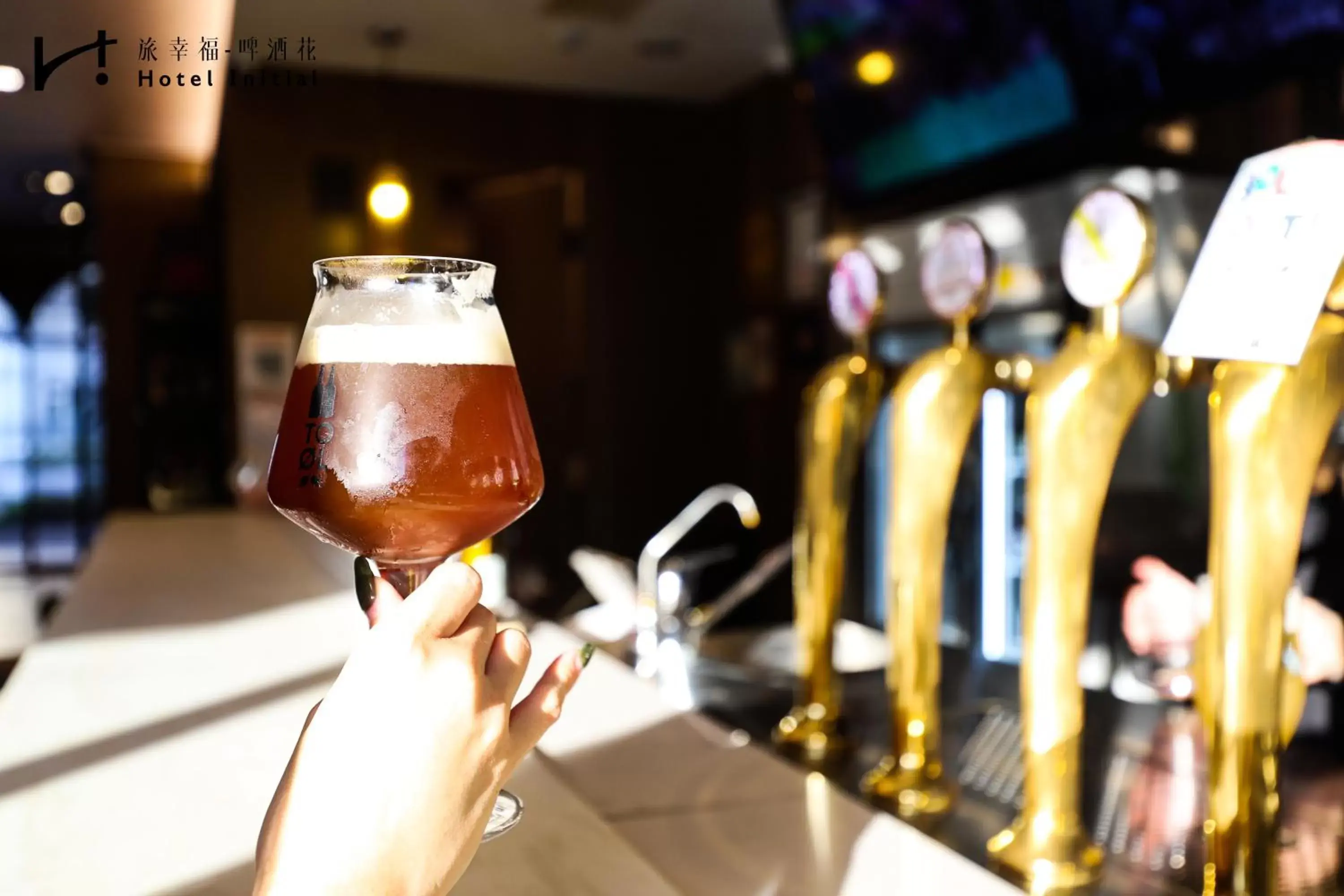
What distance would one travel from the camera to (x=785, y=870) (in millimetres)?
559

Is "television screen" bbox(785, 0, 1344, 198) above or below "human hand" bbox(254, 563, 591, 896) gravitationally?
above

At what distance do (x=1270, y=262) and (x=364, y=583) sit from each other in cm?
49

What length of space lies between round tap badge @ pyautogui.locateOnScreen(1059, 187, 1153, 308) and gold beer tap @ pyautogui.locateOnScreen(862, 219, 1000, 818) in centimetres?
10

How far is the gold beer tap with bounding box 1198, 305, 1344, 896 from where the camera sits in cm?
55

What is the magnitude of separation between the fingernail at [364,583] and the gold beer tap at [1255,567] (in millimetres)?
430

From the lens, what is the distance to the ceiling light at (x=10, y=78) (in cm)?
271

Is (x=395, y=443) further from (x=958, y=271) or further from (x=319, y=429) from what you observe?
(x=958, y=271)

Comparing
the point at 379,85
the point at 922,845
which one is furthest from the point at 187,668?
the point at 379,85

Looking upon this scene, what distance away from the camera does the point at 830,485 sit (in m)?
0.94

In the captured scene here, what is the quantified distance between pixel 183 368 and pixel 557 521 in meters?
2.17

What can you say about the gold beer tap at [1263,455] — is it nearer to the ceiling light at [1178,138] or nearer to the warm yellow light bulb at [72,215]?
the ceiling light at [1178,138]

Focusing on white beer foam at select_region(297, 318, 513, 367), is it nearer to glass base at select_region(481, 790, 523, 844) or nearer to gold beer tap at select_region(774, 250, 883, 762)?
glass base at select_region(481, 790, 523, 844)

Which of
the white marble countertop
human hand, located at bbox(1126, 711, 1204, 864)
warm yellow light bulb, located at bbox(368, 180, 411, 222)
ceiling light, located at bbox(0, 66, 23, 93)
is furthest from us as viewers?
warm yellow light bulb, located at bbox(368, 180, 411, 222)

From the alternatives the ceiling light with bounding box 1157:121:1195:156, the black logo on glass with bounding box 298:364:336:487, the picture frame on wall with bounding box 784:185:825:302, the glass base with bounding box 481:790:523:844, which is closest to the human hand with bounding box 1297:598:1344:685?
the glass base with bounding box 481:790:523:844
